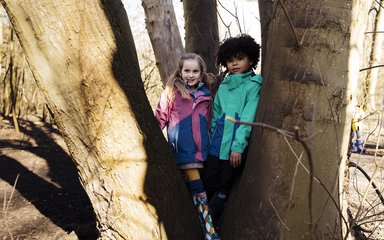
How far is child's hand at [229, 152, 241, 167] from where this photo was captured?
2.30 meters

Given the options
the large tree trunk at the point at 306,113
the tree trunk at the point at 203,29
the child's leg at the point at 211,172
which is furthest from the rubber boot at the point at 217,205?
the tree trunk at the point at 203,29

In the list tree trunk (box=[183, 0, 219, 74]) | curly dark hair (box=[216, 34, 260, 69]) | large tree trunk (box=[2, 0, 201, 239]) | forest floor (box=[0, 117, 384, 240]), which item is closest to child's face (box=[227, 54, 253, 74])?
curly dark hair (box=[216, 34, 260, 69])

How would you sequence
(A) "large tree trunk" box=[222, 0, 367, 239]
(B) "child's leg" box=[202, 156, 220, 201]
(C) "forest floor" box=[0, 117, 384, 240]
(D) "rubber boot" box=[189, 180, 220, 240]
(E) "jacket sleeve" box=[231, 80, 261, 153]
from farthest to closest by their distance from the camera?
(C) "forest floor" box=[0, 117, 384, 240], (B) "child's leg" box=[202, 156, 220, 201], (D) "rubber boot" box=[189, 180, 220, 240], (E) "jacket sleeve" box=[231, 80, 261, 153], (A) "large tree trunk" box=[222, 0, 367, 239]

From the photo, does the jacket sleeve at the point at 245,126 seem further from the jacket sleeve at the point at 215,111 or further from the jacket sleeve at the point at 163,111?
the jacket sleeve at the point at 163,111

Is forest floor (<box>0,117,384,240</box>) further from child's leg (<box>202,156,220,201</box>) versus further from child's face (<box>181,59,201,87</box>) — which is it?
child's face (<box>181,59,201,87</box>)

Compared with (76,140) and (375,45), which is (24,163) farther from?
(375,45)

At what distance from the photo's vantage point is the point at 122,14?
2062 millimetres

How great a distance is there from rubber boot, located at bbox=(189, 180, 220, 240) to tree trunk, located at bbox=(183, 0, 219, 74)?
1769mm

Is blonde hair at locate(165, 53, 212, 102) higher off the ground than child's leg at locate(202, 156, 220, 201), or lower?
higher

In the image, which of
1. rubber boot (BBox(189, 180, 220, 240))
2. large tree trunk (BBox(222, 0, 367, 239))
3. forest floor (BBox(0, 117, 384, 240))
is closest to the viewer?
large tree trunk (BBox(222, 0, 367, 239))

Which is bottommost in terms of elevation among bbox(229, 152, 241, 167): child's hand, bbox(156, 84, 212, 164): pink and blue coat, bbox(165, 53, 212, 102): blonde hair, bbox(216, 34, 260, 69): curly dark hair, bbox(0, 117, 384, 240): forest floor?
bbox(0, 117, 384, 240): forest floor

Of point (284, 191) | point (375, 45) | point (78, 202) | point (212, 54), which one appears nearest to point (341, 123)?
point (284, 191)

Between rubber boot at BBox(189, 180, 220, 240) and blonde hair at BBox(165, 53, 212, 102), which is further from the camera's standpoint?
blonde hair at BBox(165, 53, 212, 102)

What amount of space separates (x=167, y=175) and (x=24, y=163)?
14.1 ft
